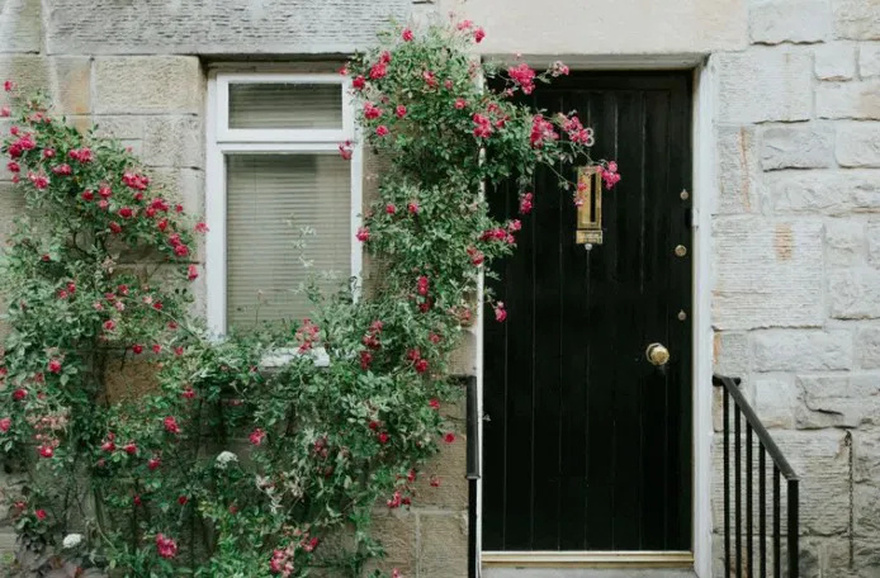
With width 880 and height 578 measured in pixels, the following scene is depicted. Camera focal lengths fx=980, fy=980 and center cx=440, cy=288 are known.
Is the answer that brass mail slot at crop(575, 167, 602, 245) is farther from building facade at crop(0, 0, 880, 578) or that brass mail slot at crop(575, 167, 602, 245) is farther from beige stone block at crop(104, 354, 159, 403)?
beige stone block at crop(104, 354, 159, 403)

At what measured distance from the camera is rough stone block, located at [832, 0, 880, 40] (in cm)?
446

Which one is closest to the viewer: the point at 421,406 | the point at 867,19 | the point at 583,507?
the point at 421,406

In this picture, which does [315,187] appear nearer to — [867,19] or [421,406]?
[421,406]

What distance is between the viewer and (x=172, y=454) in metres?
4.46

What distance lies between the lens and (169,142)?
179 inches

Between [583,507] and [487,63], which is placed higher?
[487,63]

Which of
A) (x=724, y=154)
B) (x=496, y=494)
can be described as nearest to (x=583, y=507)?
(x=496, y=494)

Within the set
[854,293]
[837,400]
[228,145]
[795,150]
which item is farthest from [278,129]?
[837,400]

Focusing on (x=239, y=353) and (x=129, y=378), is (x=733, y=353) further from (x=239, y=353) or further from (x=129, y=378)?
(x=129, y=378)

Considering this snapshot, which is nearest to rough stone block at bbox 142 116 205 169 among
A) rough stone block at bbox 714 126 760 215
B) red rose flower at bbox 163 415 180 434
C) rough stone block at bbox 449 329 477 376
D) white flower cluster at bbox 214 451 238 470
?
red rose flower at bbox 163 415 180 434

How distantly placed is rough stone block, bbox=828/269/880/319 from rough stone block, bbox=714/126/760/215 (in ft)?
1.67

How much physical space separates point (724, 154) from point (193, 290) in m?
2.52

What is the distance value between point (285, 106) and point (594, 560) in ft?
8.67

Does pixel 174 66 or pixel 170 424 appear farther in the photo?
pixel 174 66
